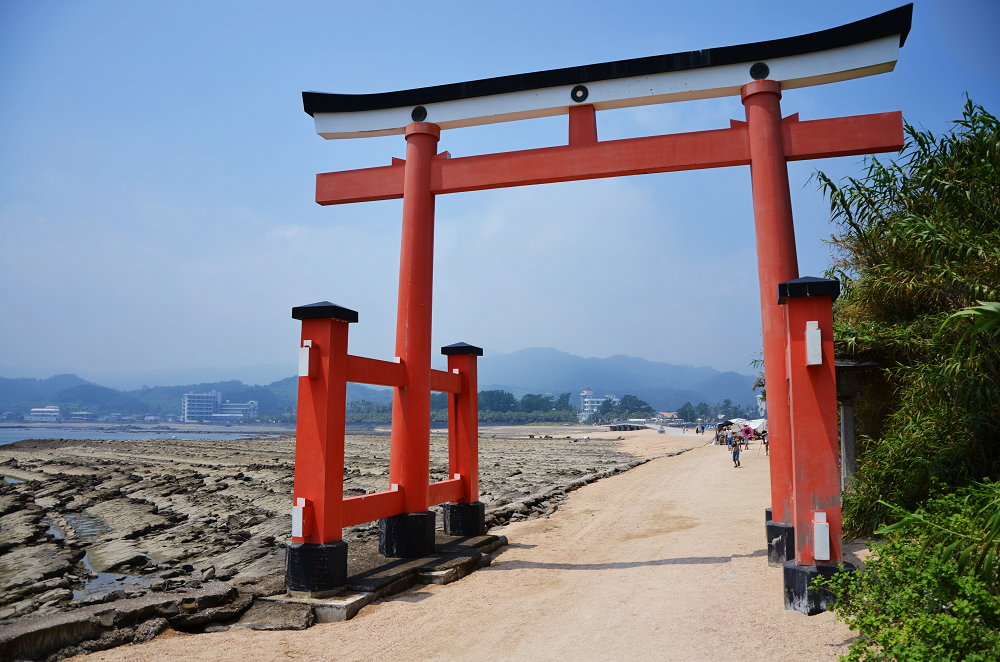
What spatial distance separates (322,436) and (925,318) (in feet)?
23.5

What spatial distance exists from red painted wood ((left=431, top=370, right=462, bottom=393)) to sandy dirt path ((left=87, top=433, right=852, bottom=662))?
2.53 m

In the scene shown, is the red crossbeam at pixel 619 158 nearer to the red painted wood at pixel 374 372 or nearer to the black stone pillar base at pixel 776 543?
the red painted wood at pixel 374 372

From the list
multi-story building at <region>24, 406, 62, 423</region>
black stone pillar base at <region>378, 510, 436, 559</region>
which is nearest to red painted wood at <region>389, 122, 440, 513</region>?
black stone pillar base at <region>378, 510, 436, 559</region>

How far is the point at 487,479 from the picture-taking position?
2228 cm

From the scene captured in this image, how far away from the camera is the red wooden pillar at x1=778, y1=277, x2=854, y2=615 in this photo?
5.32m

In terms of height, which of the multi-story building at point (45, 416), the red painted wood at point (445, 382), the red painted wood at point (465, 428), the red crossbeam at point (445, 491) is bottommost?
the multi-story building at point (45, 416)

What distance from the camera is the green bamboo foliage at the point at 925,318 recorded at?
254 inches

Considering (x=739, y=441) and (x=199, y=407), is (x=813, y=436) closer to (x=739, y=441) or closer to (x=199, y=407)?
(x=739, y=441)

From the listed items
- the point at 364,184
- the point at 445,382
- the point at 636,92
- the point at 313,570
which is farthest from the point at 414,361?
the point at 636,92

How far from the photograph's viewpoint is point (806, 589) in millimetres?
5160

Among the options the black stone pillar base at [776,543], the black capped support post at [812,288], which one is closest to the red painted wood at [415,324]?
the black stone pillar base at [776,543]

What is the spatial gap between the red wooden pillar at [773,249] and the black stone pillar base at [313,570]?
4839 millimetres

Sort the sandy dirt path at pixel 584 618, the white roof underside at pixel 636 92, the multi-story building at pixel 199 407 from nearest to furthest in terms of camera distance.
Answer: the sandy dirt path at pixel 584 618
the white roof underside at pixel 636 92
the multi-story building at pixel 199 407

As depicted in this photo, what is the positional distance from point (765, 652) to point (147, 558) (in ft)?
32.9
